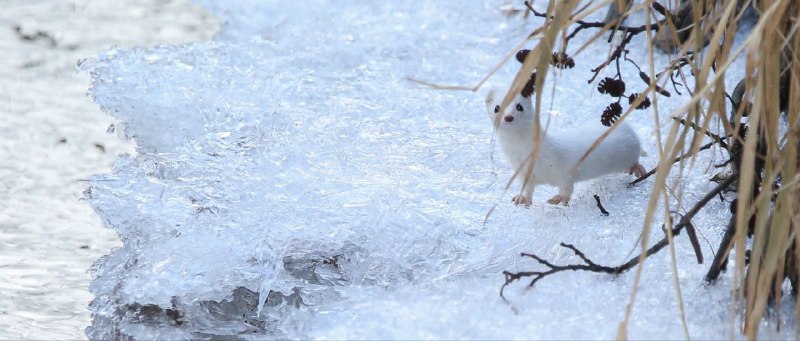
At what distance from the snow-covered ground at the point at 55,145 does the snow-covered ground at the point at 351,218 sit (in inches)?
2.7

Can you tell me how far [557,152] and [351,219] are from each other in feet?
1.35

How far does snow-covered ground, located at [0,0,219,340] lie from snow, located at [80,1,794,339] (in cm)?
7

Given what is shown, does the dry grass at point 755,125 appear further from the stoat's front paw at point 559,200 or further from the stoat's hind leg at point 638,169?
the stoat's hind leg at point 638,169

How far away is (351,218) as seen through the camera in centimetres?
210

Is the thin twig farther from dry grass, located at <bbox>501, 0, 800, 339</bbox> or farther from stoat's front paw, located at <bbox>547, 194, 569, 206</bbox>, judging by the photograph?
stoat's front paw, located at <bbox>547, 194, 569, 206</bbox>

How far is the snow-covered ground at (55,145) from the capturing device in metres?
2.05

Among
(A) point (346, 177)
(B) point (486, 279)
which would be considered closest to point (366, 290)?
(B) point (486, 279)

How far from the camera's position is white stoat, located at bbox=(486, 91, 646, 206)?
2072mm

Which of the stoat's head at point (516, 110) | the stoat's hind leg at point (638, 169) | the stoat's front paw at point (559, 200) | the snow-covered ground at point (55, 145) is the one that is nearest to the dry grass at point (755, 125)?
the stoat's head at point (516, 110)

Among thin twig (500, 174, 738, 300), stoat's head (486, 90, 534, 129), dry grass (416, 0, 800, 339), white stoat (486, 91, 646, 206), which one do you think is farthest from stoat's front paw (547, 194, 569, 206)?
dry grass (416, 0, 800, 339)

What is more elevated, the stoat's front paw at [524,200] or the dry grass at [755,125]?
the dry grass at [755,125]

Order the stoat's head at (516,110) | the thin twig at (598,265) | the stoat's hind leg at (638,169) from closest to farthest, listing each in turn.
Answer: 1. the thin twig at (598,265)
2. the stoat's head at (516,110)
3. the stoat's hind leg at (638,169)

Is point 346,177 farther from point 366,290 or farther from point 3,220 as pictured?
point 3,220

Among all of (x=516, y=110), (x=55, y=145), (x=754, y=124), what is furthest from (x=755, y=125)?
(x=55, y=145)
